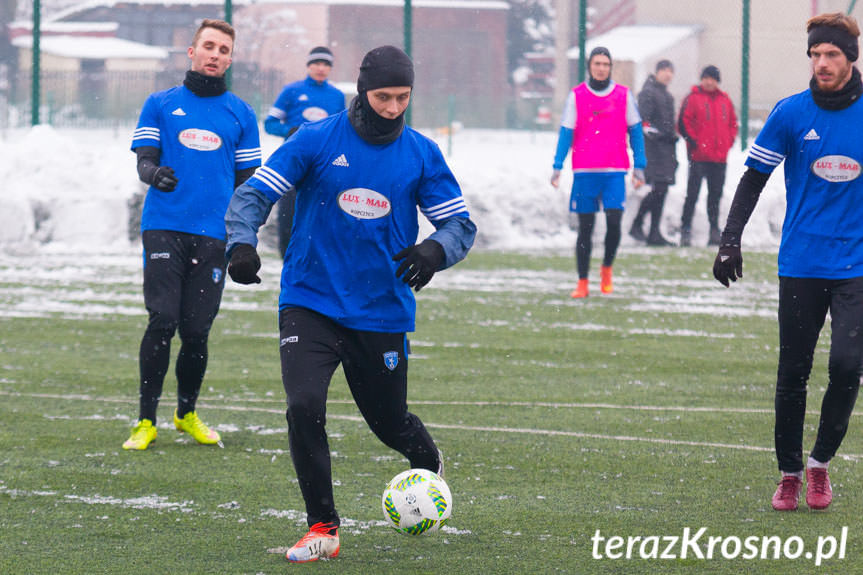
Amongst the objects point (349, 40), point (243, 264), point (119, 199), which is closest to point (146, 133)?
point (243, 264)

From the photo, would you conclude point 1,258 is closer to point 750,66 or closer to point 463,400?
point 463,400

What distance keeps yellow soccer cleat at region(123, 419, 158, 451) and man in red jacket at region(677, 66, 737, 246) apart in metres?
12.6

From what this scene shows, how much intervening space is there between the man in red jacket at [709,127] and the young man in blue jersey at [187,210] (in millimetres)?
12100

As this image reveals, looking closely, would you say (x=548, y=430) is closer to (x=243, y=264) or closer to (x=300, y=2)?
(x=243, y=264)

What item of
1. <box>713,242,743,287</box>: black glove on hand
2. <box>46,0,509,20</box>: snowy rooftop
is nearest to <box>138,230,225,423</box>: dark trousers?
<box>713,242,743,287</box>: black glove on hand

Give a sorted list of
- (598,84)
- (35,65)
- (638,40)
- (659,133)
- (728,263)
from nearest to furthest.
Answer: (728,263), (598,84), (659,133), (35,65), (638,40)

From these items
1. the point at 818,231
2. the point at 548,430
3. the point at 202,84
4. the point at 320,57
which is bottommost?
the point at 548,430

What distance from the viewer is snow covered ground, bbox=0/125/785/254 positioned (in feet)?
61.3

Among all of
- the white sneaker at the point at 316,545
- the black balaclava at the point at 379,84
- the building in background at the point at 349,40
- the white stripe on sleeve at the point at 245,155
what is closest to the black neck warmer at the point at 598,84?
the white stripe on sleeve at the point at 245,155

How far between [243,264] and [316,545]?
1093mm

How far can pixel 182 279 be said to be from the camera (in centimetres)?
736

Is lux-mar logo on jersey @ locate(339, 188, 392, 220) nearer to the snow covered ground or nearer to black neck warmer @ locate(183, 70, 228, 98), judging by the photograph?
black neck warmer @ locate(183, 70, 228, 98)

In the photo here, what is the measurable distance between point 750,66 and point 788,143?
1642 centimetres

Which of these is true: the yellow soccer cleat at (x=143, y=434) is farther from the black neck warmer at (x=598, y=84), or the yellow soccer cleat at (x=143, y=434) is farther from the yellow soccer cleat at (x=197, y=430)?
the black neck warmer at (x=598, y=84)
